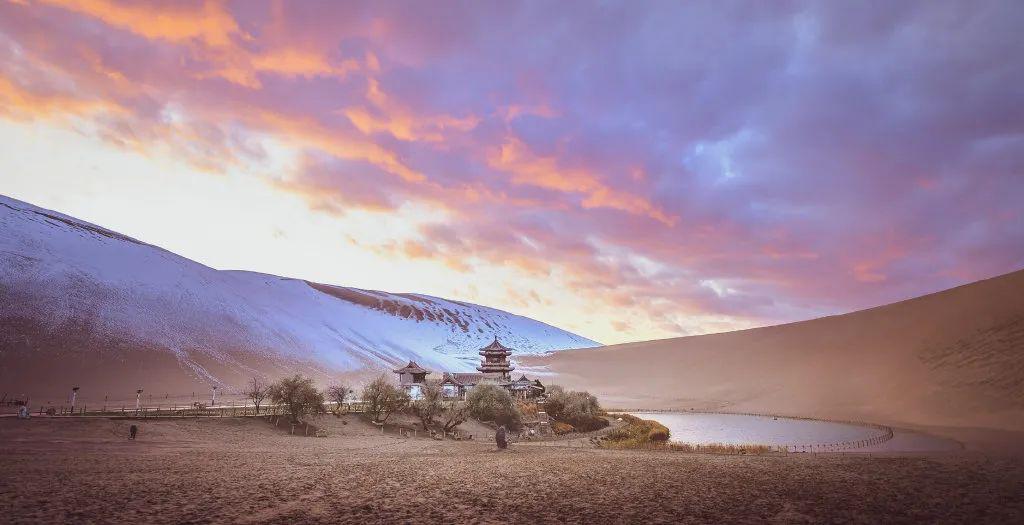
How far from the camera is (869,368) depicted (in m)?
88.1

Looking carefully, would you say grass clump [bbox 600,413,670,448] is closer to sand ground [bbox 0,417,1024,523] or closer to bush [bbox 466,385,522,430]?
bush [bbox 466,385,522,430]

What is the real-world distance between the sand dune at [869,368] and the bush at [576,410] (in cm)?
3001

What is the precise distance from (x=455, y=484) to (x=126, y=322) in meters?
106

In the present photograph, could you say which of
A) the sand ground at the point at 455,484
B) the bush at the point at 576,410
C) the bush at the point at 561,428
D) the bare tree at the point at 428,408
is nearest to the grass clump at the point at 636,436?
the bush at the point at 576,410

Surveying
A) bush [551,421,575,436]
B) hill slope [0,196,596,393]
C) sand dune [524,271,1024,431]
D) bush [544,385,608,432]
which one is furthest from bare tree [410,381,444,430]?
sand dune [524,271,1024,431]

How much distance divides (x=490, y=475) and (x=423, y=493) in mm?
5578

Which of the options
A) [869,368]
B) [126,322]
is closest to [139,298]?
[126,322]

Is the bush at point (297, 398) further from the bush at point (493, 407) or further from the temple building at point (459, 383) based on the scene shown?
the temple building at point (459, 383)

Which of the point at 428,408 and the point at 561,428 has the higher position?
the point at 428,408

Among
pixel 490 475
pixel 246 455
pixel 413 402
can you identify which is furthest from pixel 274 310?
pixel 490 475

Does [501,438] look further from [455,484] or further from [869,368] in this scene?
[869,368]

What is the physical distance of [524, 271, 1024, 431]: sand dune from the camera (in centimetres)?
6184

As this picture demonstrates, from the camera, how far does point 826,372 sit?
9512cm

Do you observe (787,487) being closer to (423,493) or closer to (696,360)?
(423,493)
